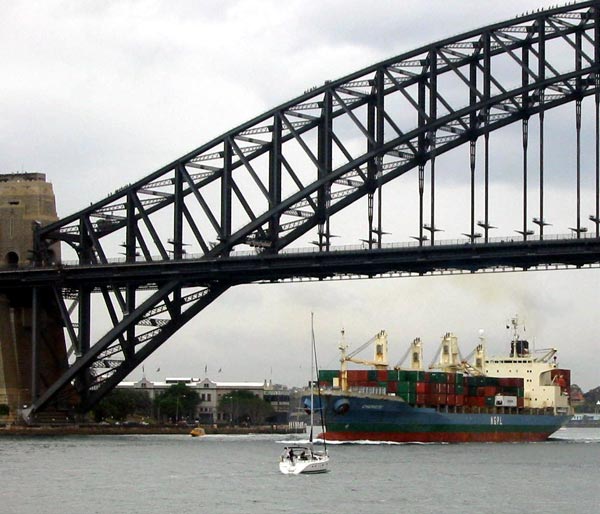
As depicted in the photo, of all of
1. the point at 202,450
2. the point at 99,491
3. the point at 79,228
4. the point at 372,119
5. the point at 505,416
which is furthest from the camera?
the point at 505,416

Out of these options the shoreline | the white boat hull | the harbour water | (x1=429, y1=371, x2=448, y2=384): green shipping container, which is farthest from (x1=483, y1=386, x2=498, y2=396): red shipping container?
the white boat hull

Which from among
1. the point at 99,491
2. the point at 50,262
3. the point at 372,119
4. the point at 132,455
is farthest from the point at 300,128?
the point at 99,491

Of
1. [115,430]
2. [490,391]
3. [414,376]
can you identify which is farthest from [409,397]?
[115,430]

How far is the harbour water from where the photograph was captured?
7138 cm

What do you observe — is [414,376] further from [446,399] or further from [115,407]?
[115,407]

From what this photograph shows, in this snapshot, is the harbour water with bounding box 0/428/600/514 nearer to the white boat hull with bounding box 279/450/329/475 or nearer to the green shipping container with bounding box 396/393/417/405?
the white boat hull with bounding box 279/450/329/475

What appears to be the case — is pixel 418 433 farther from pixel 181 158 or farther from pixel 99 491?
pixel 99 491

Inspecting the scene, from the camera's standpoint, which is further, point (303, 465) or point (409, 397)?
point (409, 397)

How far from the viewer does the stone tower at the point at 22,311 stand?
125438mm

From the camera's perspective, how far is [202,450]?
109m

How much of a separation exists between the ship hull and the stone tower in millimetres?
20880

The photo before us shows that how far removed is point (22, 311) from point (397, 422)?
2937 cm

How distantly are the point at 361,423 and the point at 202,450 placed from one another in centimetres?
2137

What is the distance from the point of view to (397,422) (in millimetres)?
128000
